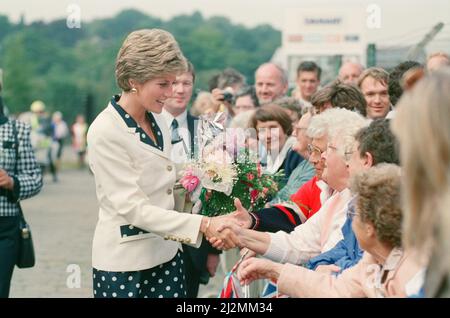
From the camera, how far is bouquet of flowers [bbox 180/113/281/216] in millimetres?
5137

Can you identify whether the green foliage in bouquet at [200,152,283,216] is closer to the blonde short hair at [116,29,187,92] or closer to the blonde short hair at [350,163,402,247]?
the blonde short hair at [116,29,187,92]

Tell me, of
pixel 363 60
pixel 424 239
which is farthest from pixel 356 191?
pixel 363 60

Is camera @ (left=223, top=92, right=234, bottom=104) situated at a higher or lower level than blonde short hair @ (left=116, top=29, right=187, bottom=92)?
lower

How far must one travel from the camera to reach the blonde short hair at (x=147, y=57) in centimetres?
492

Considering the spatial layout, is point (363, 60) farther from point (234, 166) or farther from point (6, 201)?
point (234, 166)

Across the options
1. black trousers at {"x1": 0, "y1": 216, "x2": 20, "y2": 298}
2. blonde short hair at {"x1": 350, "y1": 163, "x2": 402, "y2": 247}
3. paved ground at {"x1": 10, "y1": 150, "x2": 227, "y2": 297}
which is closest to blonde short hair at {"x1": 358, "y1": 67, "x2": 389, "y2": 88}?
paved ground at {"x1": 10, "y1": 150, "x2": 227, "y2": 297}

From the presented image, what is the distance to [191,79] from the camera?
26.1ft

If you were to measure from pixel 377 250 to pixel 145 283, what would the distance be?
1.58 m

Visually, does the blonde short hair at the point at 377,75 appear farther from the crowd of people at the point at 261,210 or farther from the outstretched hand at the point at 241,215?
the outstretched hand at the point at 241,215

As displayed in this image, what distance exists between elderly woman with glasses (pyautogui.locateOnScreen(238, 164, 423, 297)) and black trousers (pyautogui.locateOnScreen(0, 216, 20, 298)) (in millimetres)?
3402

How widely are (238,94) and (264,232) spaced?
5.07m

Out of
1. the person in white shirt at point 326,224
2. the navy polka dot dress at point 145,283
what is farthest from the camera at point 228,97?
the navy polka dot dress at point 145,283

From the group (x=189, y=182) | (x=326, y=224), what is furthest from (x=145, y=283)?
(x=326, y=224)

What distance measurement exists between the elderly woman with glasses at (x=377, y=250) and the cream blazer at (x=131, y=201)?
1036mm
